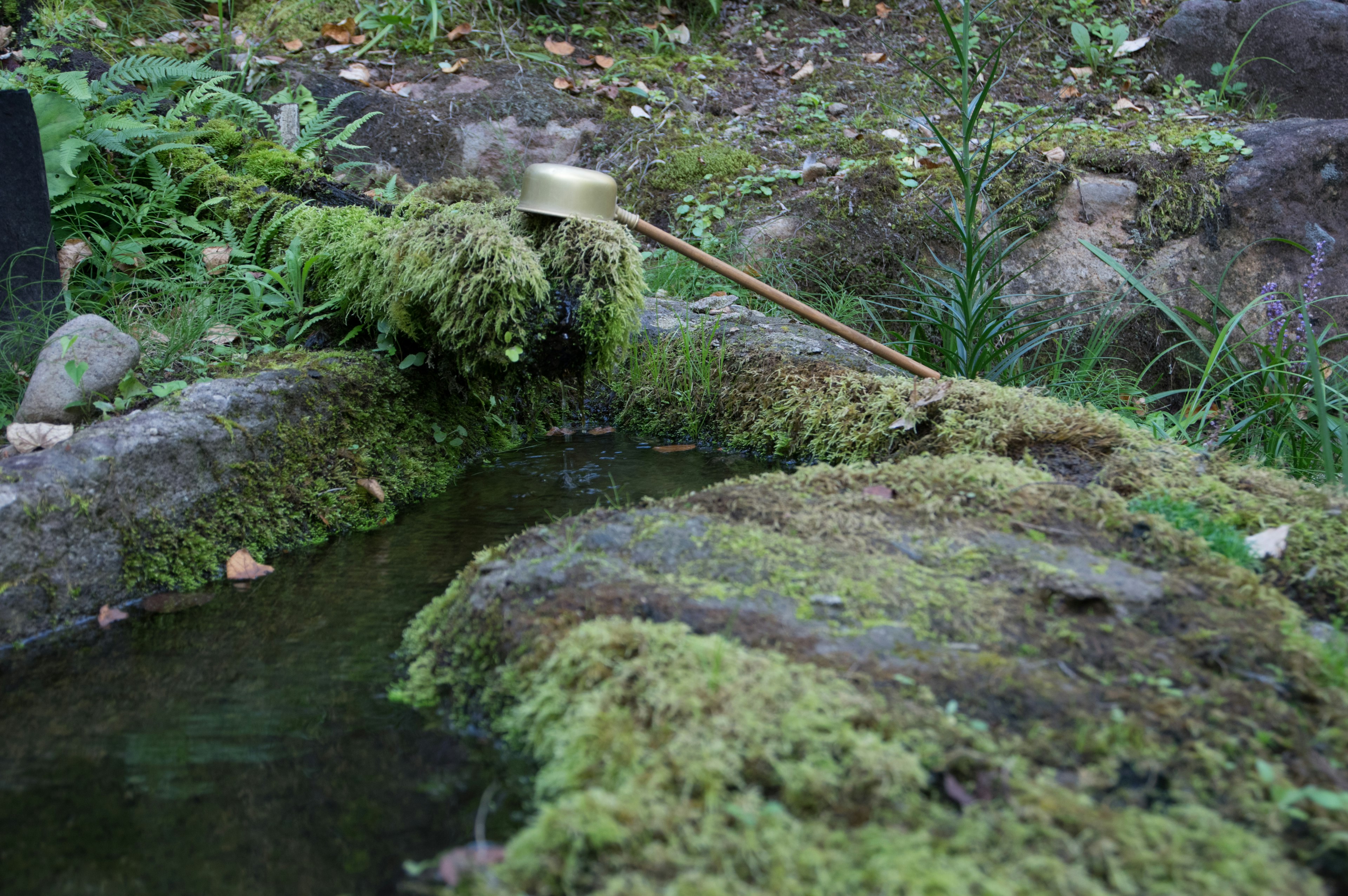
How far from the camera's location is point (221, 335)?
3336 mm

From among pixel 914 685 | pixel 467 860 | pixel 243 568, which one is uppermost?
pixel 914 685

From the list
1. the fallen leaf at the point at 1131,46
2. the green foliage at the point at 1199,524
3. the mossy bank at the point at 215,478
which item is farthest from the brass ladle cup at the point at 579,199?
the fallen leaf at the point at 1131,46

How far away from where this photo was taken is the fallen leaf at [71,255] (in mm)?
3629

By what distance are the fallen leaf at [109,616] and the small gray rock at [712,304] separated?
2.93 metres

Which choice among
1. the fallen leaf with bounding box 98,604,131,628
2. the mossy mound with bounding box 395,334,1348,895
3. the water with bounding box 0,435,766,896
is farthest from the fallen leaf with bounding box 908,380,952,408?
the fallen leaf with bounding box 98,604,131,628

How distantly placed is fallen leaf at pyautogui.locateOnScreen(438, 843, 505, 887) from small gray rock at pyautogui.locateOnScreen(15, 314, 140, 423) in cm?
230

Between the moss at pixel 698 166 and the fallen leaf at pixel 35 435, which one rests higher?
the moss at pixel 698 166

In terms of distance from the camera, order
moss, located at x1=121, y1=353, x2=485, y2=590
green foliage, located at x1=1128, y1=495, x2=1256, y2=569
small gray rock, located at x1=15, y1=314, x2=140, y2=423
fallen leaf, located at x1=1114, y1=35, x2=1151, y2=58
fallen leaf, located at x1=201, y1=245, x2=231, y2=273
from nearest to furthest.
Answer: green foliage, located at x1=1128, y1=495, x2=1256, y2=569, moss, located at x1=121, y1=353, x2=485, y2=590, small gray rock, located at x1=15, y1=314, x2=140, y2=423, fallen leaf, located at x1=201, y1=245, x2=231, y2=273, fallen leaf, located at x1=1114, y1=35, x2=1151, y2=58

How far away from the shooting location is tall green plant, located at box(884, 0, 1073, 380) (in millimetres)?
3229

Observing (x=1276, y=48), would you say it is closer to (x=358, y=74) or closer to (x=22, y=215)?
(x=358, y=74)

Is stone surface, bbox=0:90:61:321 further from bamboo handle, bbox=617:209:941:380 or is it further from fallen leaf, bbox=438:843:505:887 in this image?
fallen leaf, bbox=438:843:505:887

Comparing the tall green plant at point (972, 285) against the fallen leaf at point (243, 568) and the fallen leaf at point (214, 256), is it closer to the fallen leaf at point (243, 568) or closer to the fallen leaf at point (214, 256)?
the fallen leaf at point (243, 568)

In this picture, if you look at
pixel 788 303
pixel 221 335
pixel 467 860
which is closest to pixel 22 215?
pixel 221 335

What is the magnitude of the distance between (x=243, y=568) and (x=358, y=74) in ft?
15.1
